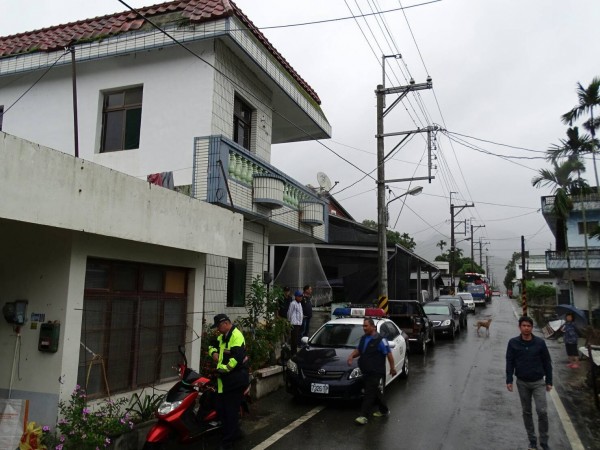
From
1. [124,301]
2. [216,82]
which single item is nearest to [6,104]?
[216,82]

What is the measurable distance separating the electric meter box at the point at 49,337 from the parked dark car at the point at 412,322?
12.2m

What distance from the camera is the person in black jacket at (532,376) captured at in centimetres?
628

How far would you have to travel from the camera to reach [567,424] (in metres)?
7.75

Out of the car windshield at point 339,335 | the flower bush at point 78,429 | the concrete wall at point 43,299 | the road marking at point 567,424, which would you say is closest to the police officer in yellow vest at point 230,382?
the flower bush at point 78,429

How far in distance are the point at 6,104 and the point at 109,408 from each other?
9.75 m

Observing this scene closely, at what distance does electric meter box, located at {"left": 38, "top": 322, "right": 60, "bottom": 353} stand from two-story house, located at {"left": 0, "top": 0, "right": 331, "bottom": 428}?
84 mm

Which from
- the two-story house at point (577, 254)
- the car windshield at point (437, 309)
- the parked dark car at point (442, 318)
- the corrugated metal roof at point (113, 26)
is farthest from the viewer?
the two-story house at point (577, 254)

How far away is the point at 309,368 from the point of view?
28.8 ft

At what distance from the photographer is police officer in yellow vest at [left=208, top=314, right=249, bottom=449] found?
614 cm

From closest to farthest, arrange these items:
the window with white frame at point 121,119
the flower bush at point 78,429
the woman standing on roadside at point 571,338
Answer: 1. the flower bush at point 78,429
2. the window with white frame at point 121,119
3. the woman standing on roadside at point 571,338

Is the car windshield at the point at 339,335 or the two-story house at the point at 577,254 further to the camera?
the two-story house at the point at 577,254

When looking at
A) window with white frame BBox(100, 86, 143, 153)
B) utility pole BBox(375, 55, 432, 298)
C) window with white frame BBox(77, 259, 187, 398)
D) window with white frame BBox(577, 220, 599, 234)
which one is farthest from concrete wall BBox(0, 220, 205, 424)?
window with white frame BBox(577, 220, 599, 234)

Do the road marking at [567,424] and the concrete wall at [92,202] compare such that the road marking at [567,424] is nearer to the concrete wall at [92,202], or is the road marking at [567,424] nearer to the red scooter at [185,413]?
the red scooter at [185,413]

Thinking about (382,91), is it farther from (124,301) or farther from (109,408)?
(109,408)
